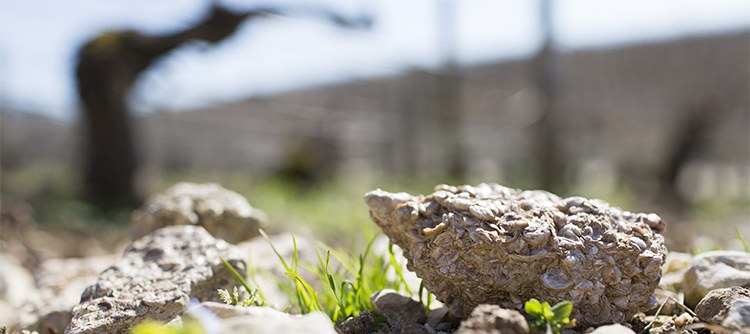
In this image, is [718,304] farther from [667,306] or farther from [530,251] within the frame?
[530,251]

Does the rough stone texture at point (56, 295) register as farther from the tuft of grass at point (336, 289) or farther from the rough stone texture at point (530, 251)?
the rough stone texture at point (530, 251)

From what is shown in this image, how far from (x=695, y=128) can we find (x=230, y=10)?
637 centimetres

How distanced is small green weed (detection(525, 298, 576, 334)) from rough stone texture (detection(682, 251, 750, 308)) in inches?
21.8

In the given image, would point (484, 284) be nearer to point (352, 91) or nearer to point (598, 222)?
point (598, 222)

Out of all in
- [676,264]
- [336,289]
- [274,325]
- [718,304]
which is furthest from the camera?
[676,264]

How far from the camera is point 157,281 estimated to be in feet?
4.09

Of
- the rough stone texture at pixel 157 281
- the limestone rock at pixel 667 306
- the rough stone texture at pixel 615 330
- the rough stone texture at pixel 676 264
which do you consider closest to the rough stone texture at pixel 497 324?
the rough stone texture at pixel 615 330

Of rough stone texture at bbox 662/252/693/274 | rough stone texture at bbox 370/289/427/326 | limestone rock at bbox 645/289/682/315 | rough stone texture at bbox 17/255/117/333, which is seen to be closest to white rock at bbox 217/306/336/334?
rough stone texture at bbox 370/289/427/326

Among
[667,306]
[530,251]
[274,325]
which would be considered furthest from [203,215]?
[667,306]

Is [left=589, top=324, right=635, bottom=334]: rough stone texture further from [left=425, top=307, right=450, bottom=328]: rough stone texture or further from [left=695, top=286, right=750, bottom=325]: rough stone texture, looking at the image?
[left=425, top=307, right=450, bottom=328]: rough stone texture

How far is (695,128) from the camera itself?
636 centimetres

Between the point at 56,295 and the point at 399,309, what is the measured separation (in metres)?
1.48

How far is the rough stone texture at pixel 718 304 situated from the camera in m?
1.00

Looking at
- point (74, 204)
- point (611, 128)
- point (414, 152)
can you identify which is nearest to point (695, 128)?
point (611, 128)
